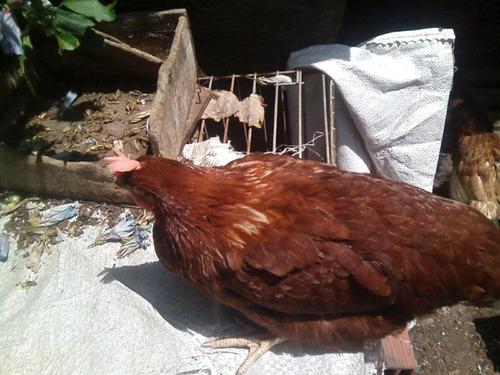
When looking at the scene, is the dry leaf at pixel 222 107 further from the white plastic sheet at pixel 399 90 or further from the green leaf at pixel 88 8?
the green leaf at pixel 88 8

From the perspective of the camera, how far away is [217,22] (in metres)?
2.15

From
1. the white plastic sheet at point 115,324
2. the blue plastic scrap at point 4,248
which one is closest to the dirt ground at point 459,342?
the white plastic sheet at point 115,324

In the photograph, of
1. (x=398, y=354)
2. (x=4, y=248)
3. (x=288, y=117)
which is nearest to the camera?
(x=398, y=354)

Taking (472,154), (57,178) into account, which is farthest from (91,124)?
(472,154)

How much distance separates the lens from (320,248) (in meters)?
1.11

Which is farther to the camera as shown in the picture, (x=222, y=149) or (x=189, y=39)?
(x=189, y=39)

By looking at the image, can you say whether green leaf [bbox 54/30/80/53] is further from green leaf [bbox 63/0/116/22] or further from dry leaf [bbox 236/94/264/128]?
dry leaf [bbox 236/94/264/128]

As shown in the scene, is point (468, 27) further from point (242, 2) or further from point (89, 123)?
point (89, 123)

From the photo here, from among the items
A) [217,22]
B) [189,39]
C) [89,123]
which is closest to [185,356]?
[89,123]

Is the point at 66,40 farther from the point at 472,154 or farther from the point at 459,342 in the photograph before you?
the point at 459,342

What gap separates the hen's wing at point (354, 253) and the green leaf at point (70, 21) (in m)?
0.94

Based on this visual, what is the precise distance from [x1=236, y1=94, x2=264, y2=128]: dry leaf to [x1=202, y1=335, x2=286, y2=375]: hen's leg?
3.08ft

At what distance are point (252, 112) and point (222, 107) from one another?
0.52ft

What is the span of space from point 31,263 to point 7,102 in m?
0.81
